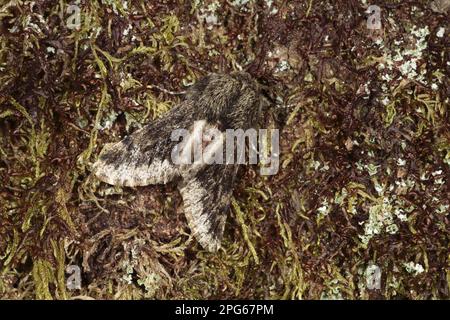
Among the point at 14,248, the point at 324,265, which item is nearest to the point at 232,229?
the point at 324,265

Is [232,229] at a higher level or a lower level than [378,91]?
lower

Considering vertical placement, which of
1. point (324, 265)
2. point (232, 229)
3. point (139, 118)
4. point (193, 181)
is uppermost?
point (139, 118)

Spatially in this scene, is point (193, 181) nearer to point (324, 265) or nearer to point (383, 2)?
point (324, 265)

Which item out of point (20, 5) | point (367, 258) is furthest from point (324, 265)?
point (20, 5)

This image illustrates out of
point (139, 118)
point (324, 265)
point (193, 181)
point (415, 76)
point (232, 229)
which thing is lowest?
point (324, 265)

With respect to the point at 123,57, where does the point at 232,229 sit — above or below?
below

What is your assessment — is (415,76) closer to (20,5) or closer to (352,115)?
(352,115)
